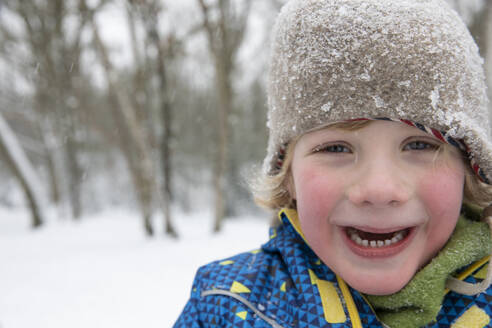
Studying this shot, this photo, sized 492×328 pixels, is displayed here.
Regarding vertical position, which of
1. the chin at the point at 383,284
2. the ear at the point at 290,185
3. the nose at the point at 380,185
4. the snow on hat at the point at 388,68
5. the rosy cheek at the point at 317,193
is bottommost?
the chin at the point at 383,284

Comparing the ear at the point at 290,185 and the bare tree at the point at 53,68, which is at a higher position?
the ear at the point at 290,185

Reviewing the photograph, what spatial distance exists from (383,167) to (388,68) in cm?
27

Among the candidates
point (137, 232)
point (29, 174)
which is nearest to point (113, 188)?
point (29, 174)

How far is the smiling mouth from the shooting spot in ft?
2.78

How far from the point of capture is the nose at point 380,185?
0.78 meters

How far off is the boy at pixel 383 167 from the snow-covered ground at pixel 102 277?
5.73ft

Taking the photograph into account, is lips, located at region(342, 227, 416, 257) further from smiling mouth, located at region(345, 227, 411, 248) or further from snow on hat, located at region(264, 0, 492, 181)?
snow on hat, located at region(264, 0, 492, 181)

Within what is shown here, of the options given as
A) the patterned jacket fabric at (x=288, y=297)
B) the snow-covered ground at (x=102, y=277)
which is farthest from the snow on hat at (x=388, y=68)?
the snow-covered ground at (x=102, y=277)

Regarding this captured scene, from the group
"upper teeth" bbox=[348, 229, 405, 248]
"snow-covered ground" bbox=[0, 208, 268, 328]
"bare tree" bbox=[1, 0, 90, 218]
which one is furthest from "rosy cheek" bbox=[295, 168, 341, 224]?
"bare tree" bbox=[1, 0, 90, 218]

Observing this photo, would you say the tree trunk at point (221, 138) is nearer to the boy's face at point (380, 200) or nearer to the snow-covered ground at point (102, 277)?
the snow-covered ground at point (102, 277)

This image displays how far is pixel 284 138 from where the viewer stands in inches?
40.8

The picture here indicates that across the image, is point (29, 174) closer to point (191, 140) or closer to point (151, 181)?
point (151, 181)

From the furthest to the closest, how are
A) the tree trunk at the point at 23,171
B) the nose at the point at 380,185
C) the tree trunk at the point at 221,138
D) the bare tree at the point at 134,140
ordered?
the tree trunk at the point at 23,171
the tree trunk at the point at 221,138
the bare tree at the point at 134,140
the nose at the point at 380,185

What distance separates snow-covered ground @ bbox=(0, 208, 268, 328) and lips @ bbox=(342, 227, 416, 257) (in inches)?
73.2
